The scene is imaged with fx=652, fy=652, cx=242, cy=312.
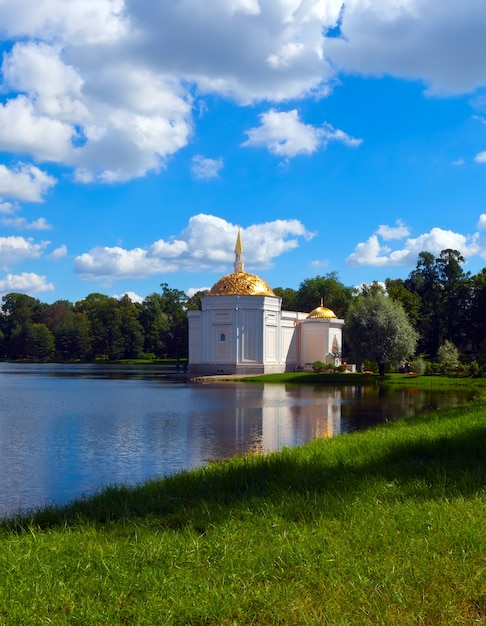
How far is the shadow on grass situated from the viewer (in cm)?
684

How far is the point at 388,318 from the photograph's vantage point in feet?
170

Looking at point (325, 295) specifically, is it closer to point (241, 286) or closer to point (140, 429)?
point (241, 286)

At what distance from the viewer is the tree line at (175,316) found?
7269 cm

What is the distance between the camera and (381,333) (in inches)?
2034

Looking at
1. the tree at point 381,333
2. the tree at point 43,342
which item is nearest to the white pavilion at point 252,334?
the tree at point 381,333

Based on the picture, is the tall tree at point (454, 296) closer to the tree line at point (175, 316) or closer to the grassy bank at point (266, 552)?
the tree line at point (175, 316)

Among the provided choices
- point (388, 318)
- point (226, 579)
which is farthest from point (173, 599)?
point (388, 318)

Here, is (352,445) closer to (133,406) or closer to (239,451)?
(239,451)

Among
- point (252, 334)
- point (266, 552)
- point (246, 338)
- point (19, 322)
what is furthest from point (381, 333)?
point (19, 322)

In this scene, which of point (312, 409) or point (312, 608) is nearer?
point (312, 608)

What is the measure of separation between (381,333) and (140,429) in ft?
113

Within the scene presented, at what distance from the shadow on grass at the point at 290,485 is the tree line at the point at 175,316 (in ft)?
147

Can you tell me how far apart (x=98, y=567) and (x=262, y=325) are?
5743cm

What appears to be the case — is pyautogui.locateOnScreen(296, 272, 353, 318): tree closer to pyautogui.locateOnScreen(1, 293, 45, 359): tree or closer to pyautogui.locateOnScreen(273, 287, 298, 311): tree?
pyautogui.locateOnScreen(273, 287, 298, 311): tree
